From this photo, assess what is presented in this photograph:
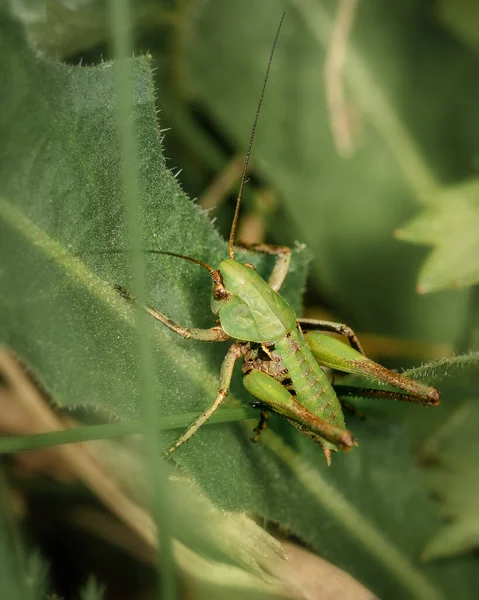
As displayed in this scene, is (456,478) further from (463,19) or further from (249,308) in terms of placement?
(463,19)

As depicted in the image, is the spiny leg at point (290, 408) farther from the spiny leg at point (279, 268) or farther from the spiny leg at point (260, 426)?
the spiny leg at point (279, 268)

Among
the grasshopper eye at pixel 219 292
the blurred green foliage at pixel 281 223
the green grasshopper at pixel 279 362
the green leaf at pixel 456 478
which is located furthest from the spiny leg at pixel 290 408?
the green leaf at pixel 456 478

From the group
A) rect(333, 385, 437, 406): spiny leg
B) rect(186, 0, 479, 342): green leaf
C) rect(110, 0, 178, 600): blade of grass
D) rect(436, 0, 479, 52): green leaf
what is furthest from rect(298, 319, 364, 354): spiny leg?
rect(436, 0, 479, 52): green leaf

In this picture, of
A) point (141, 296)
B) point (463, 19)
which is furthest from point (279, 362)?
point (463, 19)

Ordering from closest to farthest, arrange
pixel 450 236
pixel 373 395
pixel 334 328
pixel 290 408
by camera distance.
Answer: pixel 290 408
pixel 373 395
pixel 334 328
pixel 450 236

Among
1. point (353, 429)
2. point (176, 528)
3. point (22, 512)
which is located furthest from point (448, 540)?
point (22, 512)

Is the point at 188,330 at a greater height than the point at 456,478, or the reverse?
the point at 188,330
